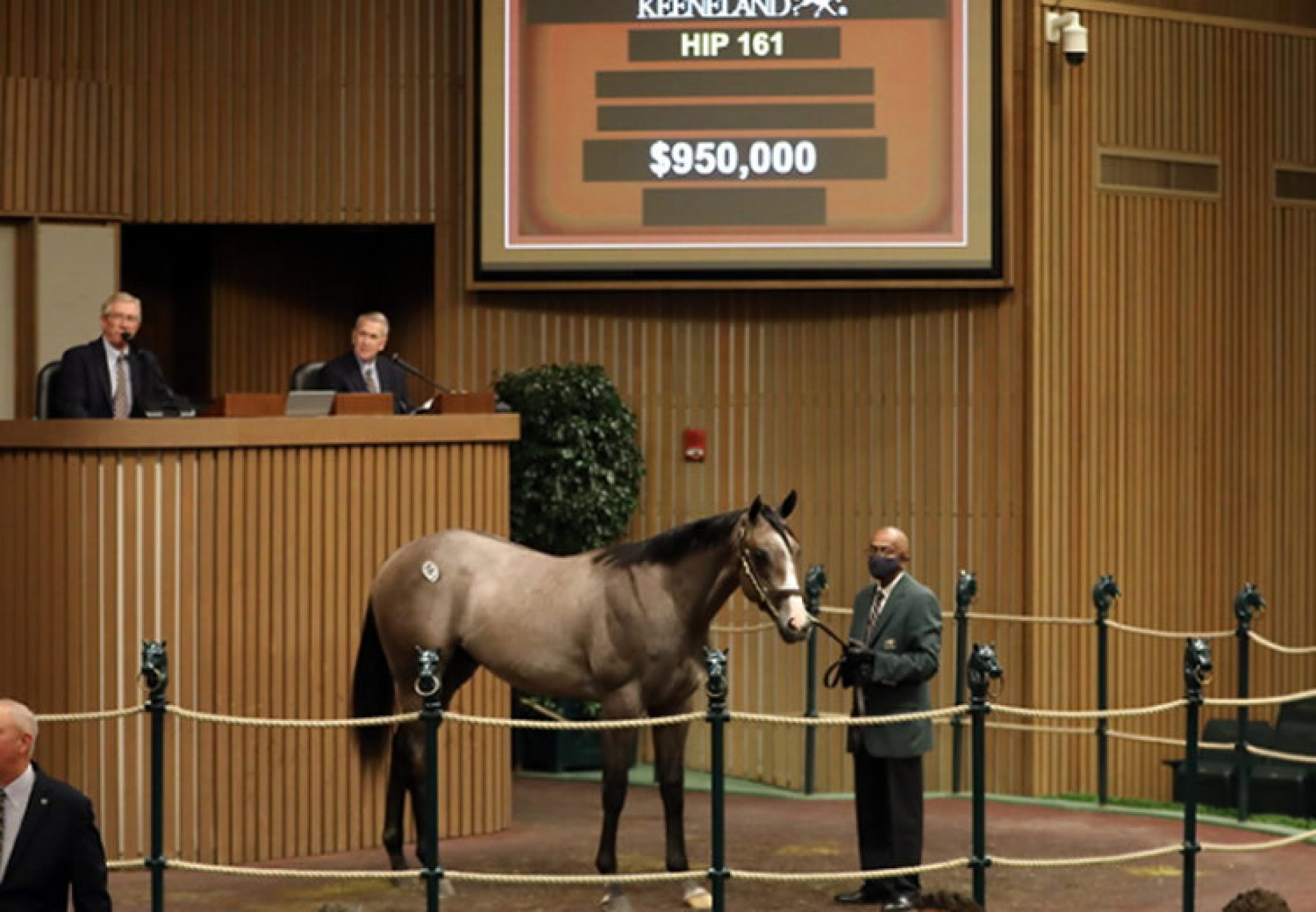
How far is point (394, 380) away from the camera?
1247 centimetres

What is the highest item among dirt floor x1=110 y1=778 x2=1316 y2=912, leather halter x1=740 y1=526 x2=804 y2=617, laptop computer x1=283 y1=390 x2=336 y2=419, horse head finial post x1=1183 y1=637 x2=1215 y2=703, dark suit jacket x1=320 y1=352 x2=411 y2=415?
dark suit jacket x1=320 y1=352 x2=411 y2=415

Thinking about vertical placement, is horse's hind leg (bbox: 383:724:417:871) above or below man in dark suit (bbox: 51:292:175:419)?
below

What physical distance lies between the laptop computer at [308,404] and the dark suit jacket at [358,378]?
45 cm

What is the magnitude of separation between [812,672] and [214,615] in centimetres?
367

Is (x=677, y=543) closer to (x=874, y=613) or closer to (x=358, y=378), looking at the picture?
(x=874, y=613)

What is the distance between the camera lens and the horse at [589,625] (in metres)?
10.6

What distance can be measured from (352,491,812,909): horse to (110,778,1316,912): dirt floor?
1.38 feet

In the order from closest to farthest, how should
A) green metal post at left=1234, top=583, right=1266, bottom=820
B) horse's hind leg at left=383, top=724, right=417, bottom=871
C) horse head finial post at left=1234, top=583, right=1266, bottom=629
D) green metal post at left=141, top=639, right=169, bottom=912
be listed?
1. green metal post at left=141, top=639, right=169, bottom=912
2. horse's hind leg at left=383, top=724, right=417, bottom=871
3. green metal post at left=1234, top=583, right=1266, bottom=820
4. horse head finial post at left=1234, top=583, right=1266, bottom=629

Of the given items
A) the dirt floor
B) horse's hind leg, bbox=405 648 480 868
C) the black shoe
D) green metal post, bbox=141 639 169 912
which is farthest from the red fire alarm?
green metal post, bbox=141 639 169 912

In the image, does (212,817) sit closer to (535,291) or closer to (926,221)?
(535,291)

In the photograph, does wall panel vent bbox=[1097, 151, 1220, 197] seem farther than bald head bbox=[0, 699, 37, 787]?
Yes

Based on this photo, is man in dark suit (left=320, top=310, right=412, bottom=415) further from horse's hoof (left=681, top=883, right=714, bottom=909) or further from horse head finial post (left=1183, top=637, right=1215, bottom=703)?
horse head finial post (left=1183, top=637, right=1215, bottom=703)

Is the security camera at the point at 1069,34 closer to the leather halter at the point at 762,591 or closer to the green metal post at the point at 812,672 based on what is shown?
the green metal post at the point at 812,672

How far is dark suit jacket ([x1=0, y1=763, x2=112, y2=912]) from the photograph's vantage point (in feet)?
23.0
